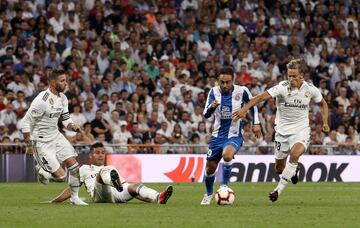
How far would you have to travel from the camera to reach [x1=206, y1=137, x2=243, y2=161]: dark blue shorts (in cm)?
1759

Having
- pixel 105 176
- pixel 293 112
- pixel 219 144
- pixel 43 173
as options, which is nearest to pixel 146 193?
pixel 105 176

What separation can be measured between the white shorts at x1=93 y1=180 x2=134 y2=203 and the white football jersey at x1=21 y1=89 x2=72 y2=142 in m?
1.25

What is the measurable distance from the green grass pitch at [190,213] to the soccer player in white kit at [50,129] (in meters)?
0.67

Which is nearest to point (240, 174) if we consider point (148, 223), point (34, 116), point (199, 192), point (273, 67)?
point (273, 67)

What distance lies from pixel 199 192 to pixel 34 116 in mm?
5947

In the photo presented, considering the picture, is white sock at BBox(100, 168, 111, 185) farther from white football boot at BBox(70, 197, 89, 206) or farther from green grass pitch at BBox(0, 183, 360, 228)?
white football boot at BBox(70, 197, 89, 206)

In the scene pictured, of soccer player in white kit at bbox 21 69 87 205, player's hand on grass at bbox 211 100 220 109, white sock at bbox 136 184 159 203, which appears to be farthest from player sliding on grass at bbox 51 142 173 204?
player's hand on grass at bbox 211 100 220 109

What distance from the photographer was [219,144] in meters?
17.7

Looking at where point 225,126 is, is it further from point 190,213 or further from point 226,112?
point 190,213

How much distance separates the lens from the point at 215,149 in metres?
17.8

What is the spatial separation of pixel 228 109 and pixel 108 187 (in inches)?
94.5

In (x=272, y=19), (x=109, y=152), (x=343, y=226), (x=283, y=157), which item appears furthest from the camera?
(x=272, y=19)

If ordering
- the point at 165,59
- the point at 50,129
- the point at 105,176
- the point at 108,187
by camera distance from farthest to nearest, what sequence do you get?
the point at 165,59, the point at 50,129, the point at 108,187, the point at 105,176

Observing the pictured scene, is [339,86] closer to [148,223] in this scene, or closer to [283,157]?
[283,157]
